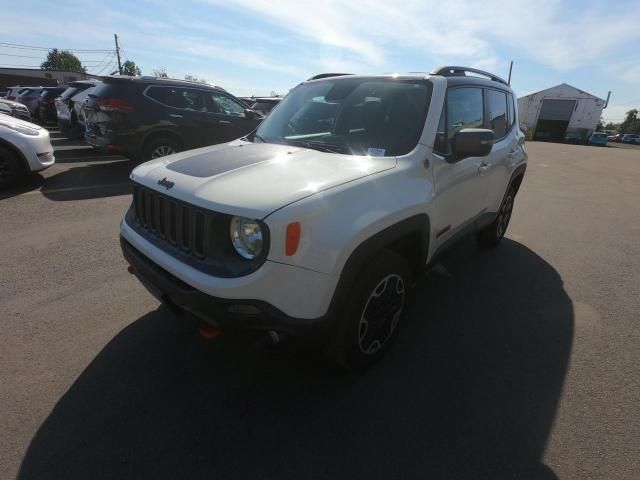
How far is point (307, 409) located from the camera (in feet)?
→ 7.09

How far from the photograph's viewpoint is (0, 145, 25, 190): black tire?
20.1 feet

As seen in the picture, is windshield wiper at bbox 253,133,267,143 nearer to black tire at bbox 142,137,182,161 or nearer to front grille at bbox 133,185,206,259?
→ front grille at bbox 133,185,206,259

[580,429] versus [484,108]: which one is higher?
[484,108]

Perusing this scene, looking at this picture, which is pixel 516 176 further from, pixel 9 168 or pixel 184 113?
pixel 9 168

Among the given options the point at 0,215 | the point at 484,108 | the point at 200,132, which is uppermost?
the point at 484,108

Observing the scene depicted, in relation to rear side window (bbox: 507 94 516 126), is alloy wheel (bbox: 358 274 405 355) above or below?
below

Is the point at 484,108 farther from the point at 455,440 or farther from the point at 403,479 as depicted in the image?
the point at 403,479

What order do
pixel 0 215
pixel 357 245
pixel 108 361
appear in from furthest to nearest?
pixel 0 215, pixel 108 361, pixel 357 245

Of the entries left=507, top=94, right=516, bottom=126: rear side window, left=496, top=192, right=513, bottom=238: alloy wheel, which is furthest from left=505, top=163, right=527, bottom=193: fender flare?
left=507, top=94, right=516, bottom=126: rear side window

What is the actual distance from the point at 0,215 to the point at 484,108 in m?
6.30

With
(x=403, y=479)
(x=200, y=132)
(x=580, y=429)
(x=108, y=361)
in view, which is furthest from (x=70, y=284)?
(x=200, y=132)

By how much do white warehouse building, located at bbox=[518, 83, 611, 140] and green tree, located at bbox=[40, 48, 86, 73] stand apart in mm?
100506

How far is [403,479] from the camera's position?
1.79 m

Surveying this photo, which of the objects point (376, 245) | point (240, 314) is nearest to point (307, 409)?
point (240, 314)
